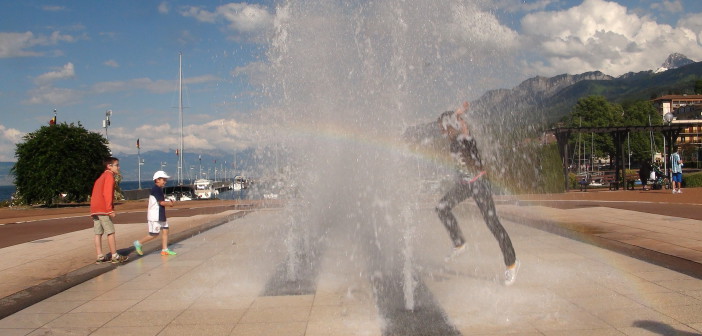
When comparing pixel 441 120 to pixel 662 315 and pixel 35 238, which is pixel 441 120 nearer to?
pixel 662 315

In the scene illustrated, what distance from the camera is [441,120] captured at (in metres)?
6.27

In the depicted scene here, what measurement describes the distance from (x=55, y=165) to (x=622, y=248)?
2767 cm

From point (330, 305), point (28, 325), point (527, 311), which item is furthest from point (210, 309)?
point (527, 311)

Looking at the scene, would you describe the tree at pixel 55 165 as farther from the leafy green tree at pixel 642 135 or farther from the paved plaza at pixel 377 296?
the leafy green tree at pixel 642 135

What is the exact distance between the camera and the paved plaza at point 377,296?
462 cm

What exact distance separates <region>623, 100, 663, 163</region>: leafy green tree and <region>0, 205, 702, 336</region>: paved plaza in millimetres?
100011

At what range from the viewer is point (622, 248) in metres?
8.17

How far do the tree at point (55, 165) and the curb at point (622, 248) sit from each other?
79.1ft

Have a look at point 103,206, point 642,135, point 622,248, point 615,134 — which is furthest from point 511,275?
point 642,135

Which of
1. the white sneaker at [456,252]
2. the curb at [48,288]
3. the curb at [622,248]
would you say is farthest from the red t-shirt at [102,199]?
the curb at [622,248]

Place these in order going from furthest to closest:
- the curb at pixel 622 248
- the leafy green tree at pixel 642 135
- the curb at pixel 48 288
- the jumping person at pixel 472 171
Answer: the leafy green tree at pixel 642 135
the curb at pixel 622 248
the jumping person at pixel 472 171
the curb at pixel 48 288

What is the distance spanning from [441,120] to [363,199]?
16.7 ft

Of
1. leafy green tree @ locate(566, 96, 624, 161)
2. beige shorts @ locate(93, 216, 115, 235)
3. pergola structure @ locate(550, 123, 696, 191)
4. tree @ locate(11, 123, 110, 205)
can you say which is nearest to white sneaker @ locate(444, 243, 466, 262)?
beige shorts @ locate(93, 216, 115, 235)

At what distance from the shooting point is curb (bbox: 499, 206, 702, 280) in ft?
21.8
